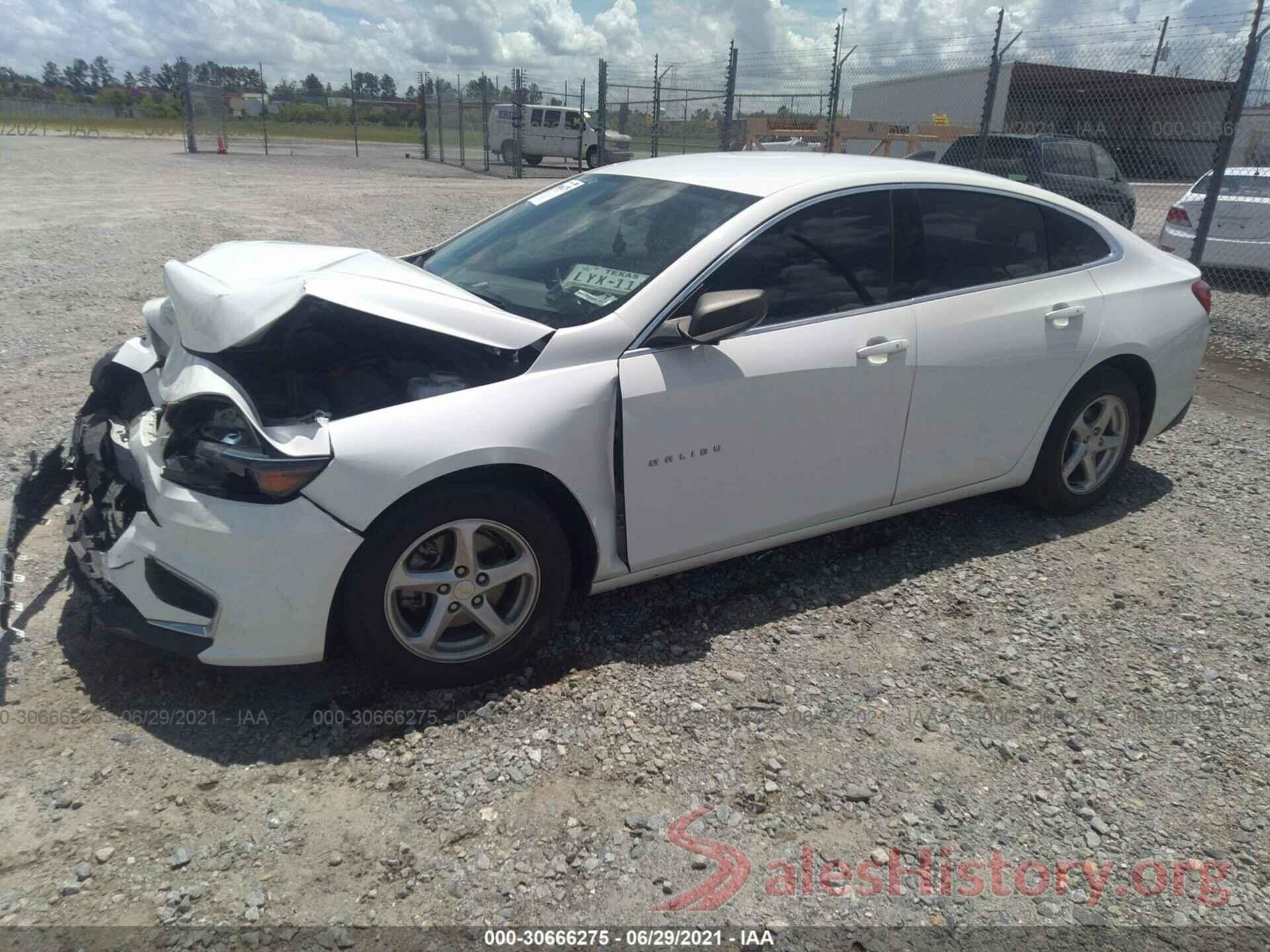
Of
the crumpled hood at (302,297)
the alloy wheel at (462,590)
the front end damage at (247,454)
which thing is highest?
the crumpled hood at (302,297)

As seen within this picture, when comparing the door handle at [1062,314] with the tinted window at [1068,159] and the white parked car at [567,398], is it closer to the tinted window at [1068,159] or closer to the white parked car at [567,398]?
the white parked car at [567,398]

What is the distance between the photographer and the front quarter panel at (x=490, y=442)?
8.64 feet

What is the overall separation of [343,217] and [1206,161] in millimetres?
16153

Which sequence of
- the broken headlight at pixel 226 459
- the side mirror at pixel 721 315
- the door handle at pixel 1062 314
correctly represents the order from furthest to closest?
the door handle at pixel 1062 314 < the side mirror at pixel 721 315 < the broken headlight at pixel 226 459

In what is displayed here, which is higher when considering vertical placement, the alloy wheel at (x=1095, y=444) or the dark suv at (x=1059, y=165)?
the dark suv at (x=1059, y=165)

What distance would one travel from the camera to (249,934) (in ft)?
7.07

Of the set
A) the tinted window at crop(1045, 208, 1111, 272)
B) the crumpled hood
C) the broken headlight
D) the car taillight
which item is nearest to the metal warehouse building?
the car taillight

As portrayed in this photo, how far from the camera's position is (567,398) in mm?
2953

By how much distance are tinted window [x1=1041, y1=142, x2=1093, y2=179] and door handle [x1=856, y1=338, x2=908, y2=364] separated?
10.2 metres

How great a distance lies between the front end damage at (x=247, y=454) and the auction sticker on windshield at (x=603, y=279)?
38 cm

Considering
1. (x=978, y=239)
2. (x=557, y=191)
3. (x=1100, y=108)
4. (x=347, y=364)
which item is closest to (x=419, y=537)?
(x=347, y=364)

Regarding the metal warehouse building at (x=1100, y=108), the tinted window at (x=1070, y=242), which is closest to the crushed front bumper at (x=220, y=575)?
the tinted window at (x=1070, y=242)

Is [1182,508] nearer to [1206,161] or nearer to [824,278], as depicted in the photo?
[824,278]

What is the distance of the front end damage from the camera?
2605mm
